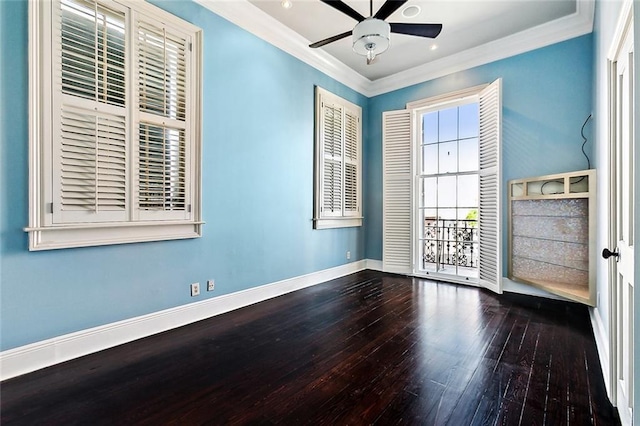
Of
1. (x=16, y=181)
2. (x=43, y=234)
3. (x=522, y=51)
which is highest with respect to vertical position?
(x=522, y=51)

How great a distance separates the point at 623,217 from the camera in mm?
1681

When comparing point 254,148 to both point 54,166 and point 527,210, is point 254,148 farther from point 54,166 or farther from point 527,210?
point 527,210

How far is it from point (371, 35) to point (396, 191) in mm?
2933

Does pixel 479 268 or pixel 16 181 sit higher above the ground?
pixel 16 181

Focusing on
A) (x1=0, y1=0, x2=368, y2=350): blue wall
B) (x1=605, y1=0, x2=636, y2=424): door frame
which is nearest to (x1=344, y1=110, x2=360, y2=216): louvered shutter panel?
(x1=0, y1=0, x2=368, y2=350): blue wall

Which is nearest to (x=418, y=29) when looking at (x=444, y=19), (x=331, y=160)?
(x=444, y=19)

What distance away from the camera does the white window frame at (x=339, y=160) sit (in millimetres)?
4535

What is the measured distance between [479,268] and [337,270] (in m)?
2.17

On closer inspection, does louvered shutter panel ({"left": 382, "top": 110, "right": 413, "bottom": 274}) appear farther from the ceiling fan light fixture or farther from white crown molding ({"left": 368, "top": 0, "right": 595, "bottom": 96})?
the ceiling fan light fixture

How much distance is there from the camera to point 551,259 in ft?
12.1

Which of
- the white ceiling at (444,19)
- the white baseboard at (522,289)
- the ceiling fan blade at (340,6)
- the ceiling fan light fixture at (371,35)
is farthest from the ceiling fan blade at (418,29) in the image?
the white baseboard at (522,289)

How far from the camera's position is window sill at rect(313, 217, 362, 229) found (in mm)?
4581

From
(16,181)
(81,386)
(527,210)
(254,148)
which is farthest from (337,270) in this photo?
(16,181)

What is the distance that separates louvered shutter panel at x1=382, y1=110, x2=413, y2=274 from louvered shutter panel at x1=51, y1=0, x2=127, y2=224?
4039mm
